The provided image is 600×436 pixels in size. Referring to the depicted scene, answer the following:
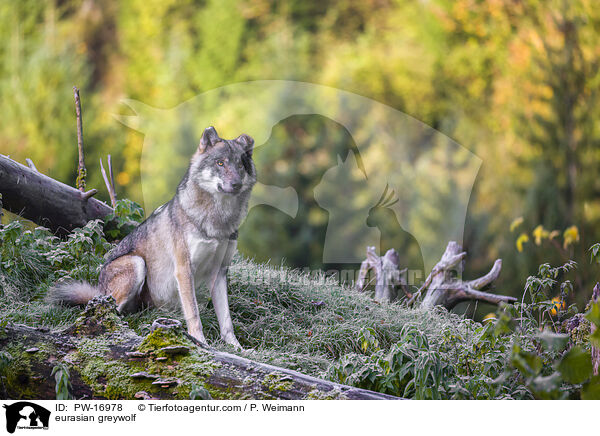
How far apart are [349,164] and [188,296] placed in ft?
15.1

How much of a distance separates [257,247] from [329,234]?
82cm

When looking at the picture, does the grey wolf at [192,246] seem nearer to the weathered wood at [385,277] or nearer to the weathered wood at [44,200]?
the weathered wood at [44,200]

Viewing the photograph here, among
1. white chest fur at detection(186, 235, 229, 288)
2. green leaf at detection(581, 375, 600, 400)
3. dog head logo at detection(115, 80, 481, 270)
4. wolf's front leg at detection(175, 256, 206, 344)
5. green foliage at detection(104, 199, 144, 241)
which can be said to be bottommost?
green leaf at detection(581, 375, 600, 400)

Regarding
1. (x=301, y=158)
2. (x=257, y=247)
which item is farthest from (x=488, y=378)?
(x=301, y=158)

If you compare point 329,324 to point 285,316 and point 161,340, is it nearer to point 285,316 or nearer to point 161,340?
point 285,316

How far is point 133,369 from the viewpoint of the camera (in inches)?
83.0

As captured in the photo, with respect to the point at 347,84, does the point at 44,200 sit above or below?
below

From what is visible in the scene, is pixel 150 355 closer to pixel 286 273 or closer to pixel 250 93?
pixel 286 273

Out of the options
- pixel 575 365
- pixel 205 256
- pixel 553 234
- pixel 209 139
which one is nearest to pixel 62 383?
pixel 205 256

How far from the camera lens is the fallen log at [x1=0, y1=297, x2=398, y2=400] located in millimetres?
2020

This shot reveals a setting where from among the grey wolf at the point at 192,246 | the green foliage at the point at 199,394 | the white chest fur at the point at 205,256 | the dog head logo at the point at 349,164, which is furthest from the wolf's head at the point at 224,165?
the dog head logo at the point at 349,164
